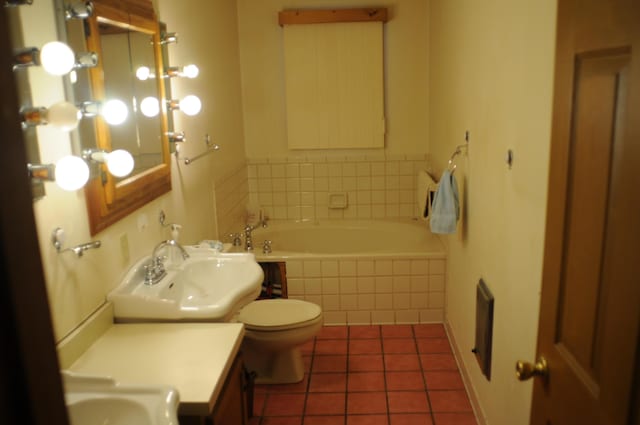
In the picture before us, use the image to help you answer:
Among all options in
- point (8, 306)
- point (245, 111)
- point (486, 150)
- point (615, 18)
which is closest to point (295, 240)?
point (245, 111)

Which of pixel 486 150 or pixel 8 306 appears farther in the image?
pixel 486 150

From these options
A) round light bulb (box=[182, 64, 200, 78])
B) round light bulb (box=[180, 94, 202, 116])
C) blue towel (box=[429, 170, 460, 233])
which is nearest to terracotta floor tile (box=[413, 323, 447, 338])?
Answer: blue towel (box=[429, 170, 460, 233])

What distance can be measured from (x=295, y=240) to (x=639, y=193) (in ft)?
12.1

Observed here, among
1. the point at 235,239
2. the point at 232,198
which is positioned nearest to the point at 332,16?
the point at 232,198

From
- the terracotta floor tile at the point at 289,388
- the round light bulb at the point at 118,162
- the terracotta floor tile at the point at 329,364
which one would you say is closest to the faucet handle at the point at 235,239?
the terracotta floor tile at the point at 329,364

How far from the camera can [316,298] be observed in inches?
148

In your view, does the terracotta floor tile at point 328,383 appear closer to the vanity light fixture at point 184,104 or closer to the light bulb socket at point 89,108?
the vanity light fixture at point 184,104

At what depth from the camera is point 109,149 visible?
6.61 feet

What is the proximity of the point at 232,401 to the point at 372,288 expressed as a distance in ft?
6.57

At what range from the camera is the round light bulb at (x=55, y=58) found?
1428 millimetres

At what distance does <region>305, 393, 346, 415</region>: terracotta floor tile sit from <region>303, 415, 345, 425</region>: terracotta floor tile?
0.11ft

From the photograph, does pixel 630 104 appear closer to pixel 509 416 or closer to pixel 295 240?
pixel 509 416

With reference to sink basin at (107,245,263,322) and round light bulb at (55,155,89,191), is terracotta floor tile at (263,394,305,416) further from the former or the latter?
round light bulb at (55,155,89,191)

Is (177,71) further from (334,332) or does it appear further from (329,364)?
(334,332)
